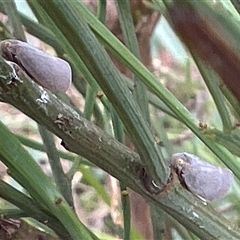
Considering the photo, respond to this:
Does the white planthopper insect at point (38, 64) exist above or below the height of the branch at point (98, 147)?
above

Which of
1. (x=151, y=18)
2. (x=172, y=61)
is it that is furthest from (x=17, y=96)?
(x=172, y=61)

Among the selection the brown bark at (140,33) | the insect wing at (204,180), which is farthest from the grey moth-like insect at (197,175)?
the brown bark at (140,33)

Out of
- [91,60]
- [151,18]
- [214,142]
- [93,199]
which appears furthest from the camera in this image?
[93,199]

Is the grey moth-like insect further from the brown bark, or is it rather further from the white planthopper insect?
the brown bark

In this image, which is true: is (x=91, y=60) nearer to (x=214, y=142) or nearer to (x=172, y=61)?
(x=214, y=142)

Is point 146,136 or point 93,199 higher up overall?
point 146,136

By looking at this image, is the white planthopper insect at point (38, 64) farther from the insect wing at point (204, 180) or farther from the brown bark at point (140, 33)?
the brown bark at point (140, 33)

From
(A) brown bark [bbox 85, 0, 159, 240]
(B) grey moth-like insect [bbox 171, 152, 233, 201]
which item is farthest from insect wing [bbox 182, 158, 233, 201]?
(A) brown bark [bbox 85, 0, 159, 240]
